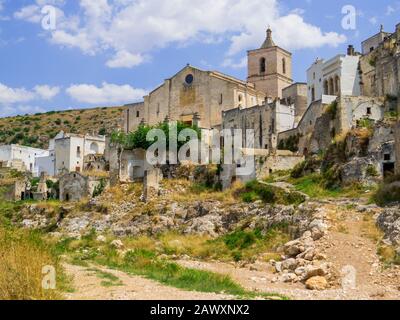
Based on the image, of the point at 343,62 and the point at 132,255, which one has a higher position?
the point at 343,62

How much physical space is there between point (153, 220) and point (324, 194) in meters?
9.59

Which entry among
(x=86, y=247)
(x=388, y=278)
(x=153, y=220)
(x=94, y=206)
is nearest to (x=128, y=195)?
(x=94, y=206)

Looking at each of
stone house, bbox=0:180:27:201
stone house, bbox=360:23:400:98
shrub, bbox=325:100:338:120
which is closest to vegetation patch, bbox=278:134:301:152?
shrub, bbox=325:100:338:120

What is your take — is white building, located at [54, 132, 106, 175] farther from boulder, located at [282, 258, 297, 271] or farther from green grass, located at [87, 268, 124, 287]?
boulder, located at [282, 258, 297, 271]

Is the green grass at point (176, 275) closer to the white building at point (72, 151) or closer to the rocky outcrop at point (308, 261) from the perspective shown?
the rocky outcrop at point (308, 261)

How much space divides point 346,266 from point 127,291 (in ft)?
24.5

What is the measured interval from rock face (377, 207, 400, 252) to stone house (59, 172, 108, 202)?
75.3 ft

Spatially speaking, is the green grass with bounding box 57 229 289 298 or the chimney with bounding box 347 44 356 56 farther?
the chimney with bounding box 347 44 356 56

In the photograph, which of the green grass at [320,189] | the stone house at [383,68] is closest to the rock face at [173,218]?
the green grass at [320,189]

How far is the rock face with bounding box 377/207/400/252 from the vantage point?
18719 mm

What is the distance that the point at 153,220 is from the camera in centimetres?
3048

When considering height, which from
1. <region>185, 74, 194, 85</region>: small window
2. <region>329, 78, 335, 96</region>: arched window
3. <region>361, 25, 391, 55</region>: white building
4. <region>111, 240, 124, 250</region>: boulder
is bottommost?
<region>111, 240, 124, 250</region>: boulder

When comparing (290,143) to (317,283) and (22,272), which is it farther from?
(22,272)
